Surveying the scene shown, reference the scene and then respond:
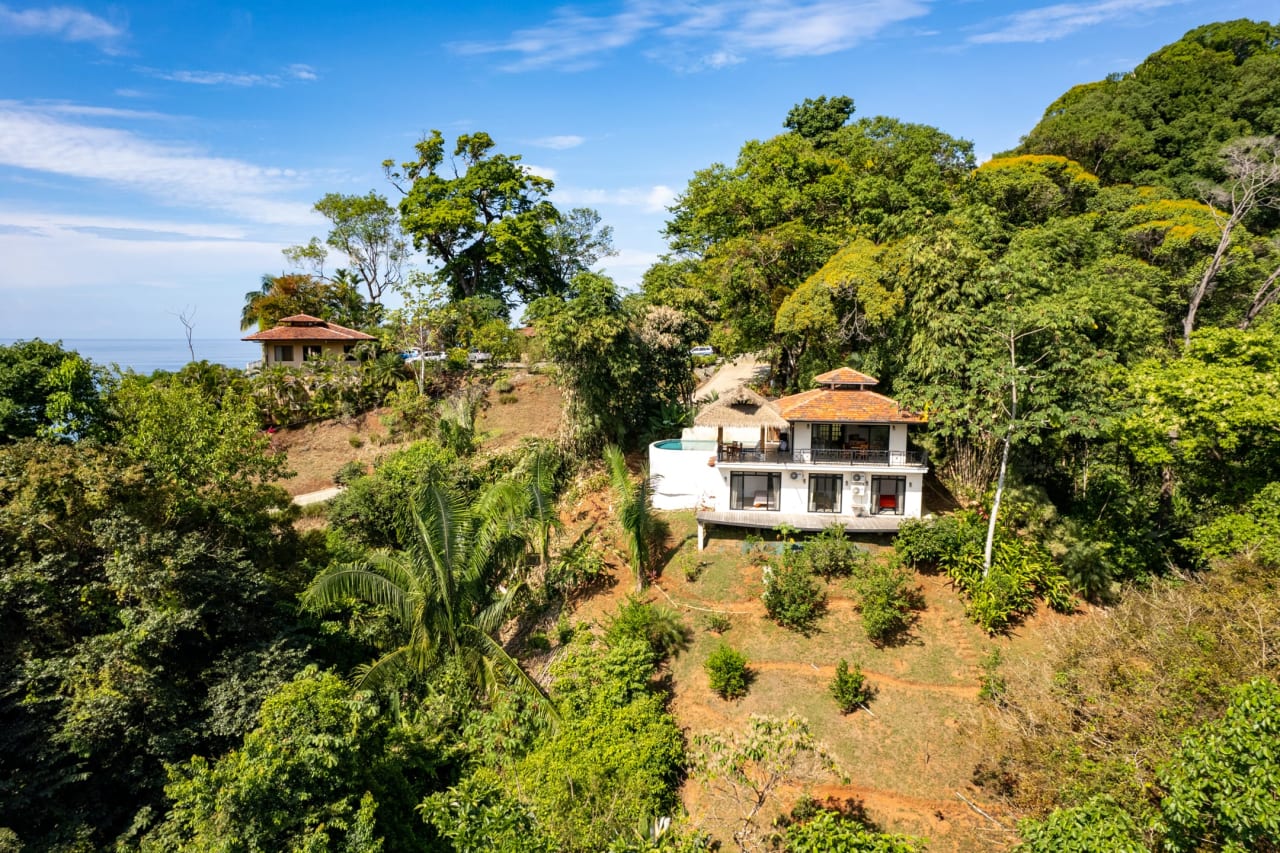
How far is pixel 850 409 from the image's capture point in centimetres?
2386

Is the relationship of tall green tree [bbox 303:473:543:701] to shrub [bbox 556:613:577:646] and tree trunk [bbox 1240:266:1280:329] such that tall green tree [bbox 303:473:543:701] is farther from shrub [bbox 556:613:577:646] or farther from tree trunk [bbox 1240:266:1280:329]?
tree trunk [bbox 1240:266:1280:329]

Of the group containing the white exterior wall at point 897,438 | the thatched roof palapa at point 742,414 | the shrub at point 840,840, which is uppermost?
the thatched roof palapa at point 742,414

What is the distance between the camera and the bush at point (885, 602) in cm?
1983

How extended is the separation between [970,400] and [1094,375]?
4.11 metres

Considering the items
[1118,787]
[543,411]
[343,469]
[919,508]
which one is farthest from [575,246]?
[1118,787]

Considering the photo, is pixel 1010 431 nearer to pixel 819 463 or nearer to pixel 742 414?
pixel 819 463

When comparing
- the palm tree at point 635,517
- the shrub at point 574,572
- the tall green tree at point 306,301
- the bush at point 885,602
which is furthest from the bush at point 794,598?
the tall green tree at point 306,301

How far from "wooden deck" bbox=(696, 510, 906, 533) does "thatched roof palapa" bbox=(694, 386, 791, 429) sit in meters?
3.51

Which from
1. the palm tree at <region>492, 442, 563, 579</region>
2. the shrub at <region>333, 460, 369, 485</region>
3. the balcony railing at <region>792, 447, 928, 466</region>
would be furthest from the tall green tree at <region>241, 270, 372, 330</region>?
the balcony railing at <region>792, 447, 928, 466</region>

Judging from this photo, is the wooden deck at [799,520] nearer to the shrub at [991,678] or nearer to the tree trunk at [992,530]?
the tree trunk at [992,530]

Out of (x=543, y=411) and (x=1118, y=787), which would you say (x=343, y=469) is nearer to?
(x=543, y=411)

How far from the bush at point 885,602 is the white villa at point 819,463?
252 centimetres

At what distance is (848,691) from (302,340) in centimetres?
4120

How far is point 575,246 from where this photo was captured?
181ft
